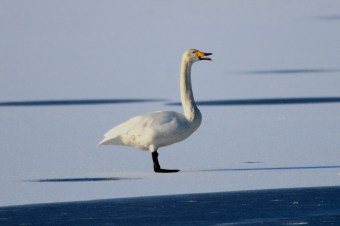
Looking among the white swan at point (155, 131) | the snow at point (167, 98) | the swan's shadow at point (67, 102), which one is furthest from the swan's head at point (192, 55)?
the swan's shadow at point (67, 102)

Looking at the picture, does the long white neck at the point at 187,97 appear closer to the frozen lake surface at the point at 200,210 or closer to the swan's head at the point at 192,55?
the swan's head at the point at 192,55

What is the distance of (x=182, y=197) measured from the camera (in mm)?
7770

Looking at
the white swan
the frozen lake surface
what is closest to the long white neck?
the white swan

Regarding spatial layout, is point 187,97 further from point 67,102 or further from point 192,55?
point 67,102

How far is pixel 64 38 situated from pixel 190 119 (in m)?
17.5

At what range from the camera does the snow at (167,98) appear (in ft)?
28.8

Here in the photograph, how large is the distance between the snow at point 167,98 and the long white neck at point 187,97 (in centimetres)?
39

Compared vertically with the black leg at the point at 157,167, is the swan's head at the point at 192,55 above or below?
above

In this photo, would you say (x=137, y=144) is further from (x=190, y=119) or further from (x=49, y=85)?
(x=49, y=85)

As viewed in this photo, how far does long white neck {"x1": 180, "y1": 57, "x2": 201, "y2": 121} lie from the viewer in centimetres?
947

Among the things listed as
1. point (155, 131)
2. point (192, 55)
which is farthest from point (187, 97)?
point (155, 131)

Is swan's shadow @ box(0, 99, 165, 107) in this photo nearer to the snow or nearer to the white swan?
the snow

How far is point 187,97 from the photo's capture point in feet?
31.7

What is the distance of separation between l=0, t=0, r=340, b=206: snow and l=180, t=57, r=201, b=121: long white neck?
391mm
